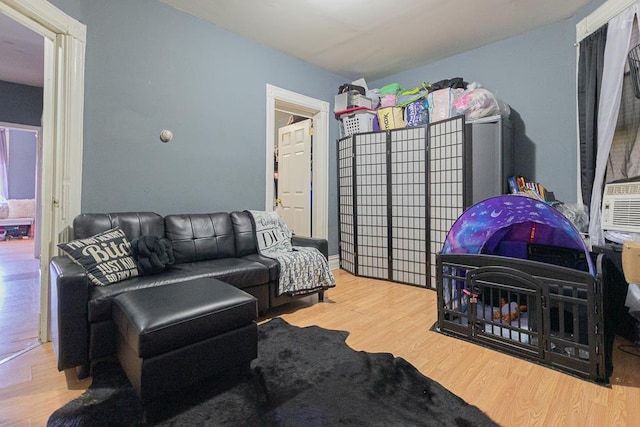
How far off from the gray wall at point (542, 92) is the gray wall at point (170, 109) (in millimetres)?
2404

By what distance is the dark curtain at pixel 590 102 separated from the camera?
7.95ft

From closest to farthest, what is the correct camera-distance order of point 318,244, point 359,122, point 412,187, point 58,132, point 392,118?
point 58,132 → point 318,244 → point 412,187 → point 392,118 → point 359,122

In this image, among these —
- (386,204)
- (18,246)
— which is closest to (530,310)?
(386,204)

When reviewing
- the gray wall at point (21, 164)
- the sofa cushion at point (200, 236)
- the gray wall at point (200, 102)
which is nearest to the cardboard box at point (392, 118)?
the gray wall at point (200, 102)

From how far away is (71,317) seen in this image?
5.32ft

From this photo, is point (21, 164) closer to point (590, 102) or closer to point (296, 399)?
point (296, 399)

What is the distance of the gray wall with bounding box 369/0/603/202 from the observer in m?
2.84

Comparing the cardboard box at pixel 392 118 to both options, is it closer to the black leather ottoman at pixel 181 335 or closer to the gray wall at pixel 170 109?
the gray wall at pixel 170 109

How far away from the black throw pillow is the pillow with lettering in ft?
0.13

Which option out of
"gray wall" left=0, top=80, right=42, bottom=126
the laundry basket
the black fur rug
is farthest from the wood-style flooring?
the laundry basket

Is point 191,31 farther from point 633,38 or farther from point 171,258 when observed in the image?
point 633,38

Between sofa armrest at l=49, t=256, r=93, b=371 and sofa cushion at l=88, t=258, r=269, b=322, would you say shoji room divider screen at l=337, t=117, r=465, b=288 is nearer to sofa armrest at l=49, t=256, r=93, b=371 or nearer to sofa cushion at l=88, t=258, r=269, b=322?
sofa cushion at l=88, t=258, r=269, b=322

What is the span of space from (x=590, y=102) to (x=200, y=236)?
11.4 feet

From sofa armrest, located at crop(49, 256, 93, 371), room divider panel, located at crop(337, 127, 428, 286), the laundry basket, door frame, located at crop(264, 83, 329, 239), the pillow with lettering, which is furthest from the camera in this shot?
door frame, located at crop(264, 83, 329, 239)
